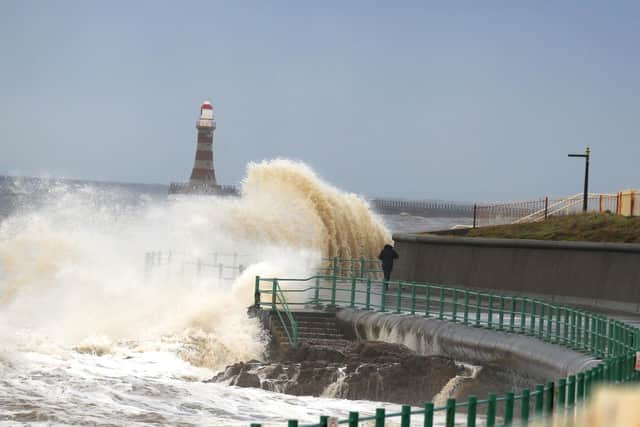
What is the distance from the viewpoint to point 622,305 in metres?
24.0

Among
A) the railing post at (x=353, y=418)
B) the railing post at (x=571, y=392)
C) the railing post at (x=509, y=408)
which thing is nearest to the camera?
the railing post at (x=353, y=418)

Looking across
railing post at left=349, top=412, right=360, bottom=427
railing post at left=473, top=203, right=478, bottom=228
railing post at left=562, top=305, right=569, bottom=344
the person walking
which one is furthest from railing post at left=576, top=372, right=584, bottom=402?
railing post at left=473, top=203, right=478, bottom=228

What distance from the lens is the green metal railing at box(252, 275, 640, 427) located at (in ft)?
25.6

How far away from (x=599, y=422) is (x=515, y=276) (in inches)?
906

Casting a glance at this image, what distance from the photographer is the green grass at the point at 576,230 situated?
1076 inches

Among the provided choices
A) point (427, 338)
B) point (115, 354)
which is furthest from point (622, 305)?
point (115, 354)

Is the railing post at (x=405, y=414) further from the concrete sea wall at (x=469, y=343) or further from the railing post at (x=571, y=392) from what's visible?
the concrete sea wall at (x=469, y=343)

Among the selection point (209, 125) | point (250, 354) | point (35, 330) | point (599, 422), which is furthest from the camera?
point (209, 125)

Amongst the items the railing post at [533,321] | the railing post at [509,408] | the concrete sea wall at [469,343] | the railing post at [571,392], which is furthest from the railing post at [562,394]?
the railing post at [533,321]

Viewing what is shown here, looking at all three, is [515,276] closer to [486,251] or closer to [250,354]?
[486,251]

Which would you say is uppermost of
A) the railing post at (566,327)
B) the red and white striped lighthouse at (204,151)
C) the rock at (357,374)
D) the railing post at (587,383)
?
the red and white striped lighthouse at (204,151)

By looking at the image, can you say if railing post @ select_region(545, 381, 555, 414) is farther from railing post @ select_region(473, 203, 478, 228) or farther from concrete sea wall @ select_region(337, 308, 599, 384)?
railing post @ select_region(473, 203, 478, 228)

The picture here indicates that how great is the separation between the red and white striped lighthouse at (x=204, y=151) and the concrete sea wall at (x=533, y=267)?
12844 centimetres

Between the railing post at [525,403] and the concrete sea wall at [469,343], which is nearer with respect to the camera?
the railing post at [525,403]
